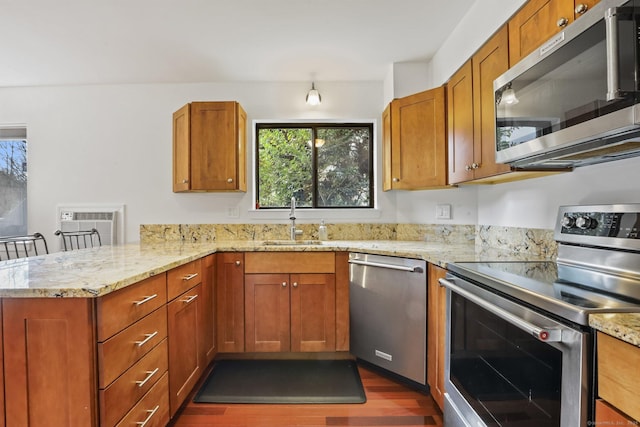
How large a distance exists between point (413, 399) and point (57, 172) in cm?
350

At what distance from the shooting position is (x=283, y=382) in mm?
2020

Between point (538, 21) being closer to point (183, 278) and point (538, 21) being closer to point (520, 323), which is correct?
point (520, 323)

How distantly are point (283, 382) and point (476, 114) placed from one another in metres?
1.99

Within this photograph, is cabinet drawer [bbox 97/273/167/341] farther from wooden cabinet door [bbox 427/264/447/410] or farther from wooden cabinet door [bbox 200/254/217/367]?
wooden cabinet door [bbox 427/264/447/410]

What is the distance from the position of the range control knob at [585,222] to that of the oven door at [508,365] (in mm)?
518

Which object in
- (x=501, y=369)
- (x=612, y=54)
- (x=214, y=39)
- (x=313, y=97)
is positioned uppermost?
(x=214, y=39)

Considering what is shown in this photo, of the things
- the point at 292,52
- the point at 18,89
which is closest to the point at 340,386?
the point at 292,52

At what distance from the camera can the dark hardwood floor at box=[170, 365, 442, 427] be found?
1.65 meters

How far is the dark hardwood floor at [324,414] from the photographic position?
1.65 meters

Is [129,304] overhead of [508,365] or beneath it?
overhead

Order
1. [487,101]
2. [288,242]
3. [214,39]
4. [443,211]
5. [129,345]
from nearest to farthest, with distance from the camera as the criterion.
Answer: [129,345] < [487,101] < [214,39] < [443,211] < [288,242]

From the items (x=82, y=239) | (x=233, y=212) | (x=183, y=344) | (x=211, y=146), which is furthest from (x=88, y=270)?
(x=82, y=239)

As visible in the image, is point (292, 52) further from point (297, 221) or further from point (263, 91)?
point (297, 221)

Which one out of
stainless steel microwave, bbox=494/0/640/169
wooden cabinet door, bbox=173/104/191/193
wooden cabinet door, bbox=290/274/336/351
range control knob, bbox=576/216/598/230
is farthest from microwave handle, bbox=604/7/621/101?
wooden cabinet door, bbox=173/104/191/193
